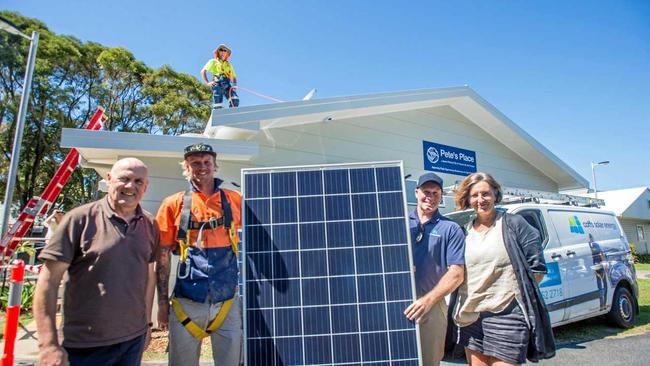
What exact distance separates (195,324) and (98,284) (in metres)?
0.79

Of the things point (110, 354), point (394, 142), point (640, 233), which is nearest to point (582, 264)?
point (394, 142)

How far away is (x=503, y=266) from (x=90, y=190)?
2560 cm

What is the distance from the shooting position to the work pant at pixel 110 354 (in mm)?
2393

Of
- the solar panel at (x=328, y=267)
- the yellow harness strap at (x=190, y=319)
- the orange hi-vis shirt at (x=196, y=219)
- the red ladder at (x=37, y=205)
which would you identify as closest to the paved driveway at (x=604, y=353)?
the solar panel at (x=328, y=267)

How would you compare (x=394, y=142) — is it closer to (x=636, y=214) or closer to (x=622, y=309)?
(x=622, y=309)

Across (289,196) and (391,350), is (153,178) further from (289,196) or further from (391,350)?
(391,350)

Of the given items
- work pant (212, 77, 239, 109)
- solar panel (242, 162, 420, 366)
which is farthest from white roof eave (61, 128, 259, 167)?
solar panel (242, 162, 420, 366)

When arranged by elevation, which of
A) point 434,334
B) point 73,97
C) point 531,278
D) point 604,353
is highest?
point 73,97

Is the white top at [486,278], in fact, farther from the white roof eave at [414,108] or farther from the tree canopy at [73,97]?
the tree canopy at [73,97]

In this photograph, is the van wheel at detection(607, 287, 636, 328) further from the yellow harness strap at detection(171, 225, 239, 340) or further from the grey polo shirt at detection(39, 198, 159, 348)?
the grey polo shirt at detection(39, 198, 159, 348)

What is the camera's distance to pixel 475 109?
1075 cm

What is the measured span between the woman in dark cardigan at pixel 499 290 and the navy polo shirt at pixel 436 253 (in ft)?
0.43

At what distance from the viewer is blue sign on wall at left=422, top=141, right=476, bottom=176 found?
10.2 meters

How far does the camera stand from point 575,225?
6.63m
